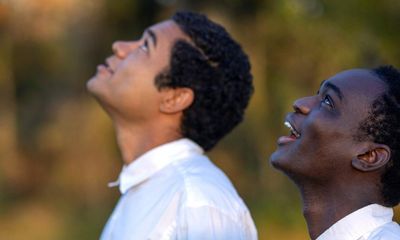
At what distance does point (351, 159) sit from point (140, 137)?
1422 millimetres

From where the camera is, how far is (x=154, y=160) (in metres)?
3.89

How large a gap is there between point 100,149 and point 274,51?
12.1 feet

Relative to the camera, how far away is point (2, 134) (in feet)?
56.4

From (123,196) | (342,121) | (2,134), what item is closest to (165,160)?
(123,196)

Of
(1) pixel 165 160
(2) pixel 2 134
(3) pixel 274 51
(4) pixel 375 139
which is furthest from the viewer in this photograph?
(2) pixel 2 134

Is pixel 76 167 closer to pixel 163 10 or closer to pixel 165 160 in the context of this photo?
pixel 163 10

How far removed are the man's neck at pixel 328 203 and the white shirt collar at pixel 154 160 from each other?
41.2 inches

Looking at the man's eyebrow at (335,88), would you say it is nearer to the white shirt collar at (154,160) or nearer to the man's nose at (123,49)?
the white shirt collar at (154,160)

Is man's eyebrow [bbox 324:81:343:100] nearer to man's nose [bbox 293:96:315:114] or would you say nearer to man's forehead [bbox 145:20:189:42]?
man's nose [bbox 293:96:315:114]

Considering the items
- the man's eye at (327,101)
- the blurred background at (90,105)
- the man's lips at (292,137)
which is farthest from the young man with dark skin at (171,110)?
the blurred background at (90,105)

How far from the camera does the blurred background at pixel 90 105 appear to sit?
1353 centimetres

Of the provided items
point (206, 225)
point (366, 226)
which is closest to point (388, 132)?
point (366, 226)

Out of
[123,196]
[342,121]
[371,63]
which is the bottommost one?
[371,63]

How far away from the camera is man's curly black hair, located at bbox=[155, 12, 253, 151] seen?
4070mm
